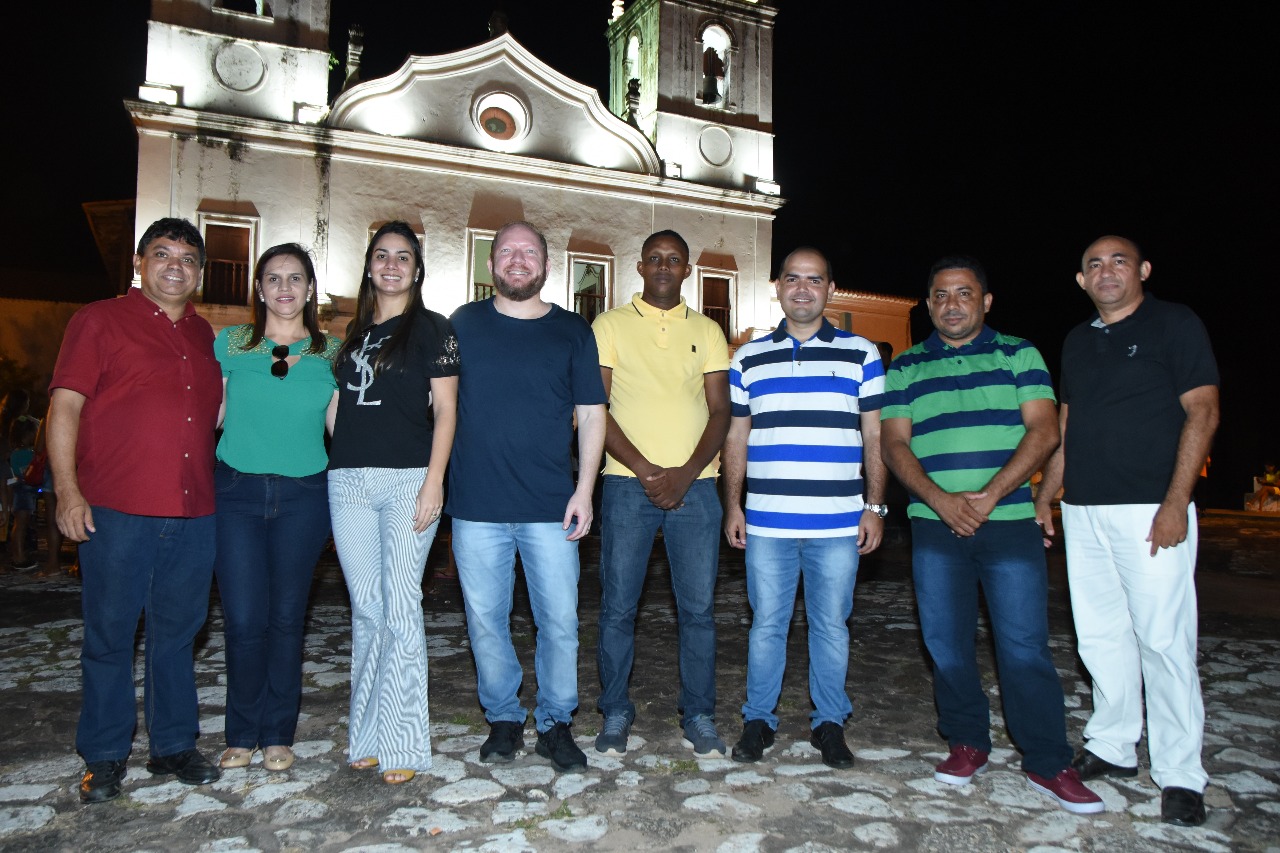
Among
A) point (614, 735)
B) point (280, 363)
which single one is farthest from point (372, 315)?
point (614, 735)

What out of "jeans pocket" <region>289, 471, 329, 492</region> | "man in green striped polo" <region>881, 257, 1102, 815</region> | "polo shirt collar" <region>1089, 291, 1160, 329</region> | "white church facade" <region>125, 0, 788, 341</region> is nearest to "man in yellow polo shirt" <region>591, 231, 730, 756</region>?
"man in green striped polo" <region>881, 257, 1102, 815</region>

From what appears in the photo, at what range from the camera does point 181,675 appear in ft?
11.8

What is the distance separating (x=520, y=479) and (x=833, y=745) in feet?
5.70

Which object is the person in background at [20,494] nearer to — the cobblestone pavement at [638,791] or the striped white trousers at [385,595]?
the cobblestone pavement at [638,791]

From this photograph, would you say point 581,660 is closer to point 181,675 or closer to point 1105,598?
point 181,675

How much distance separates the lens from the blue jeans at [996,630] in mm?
3512

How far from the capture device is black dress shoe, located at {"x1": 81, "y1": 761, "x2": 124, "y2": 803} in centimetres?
325

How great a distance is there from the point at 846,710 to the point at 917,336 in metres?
29.7

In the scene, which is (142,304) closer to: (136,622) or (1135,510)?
(136,622)

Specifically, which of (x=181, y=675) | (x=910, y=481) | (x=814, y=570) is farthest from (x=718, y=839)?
(x=181, y=675)

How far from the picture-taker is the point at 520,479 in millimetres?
3699

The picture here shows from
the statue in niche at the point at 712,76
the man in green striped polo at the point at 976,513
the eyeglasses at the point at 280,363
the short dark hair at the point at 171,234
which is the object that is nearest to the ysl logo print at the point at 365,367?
the eyeglasses at the point at 280,363

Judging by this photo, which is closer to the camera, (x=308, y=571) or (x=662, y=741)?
(x=308, y=571)

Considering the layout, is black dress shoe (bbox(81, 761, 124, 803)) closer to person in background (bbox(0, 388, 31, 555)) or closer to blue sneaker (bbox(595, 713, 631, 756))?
blue sneaker (bbox(595, 713, 631, 756))
